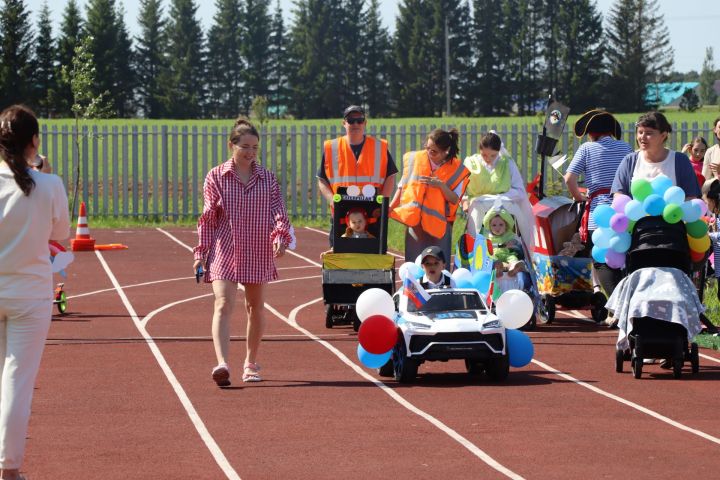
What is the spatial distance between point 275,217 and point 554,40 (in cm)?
11013

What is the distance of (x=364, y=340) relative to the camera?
10680 mm

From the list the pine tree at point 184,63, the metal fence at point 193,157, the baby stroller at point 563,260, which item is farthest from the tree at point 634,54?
the baby stroller at point 563,260

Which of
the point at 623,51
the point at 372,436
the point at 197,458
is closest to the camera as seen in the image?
the point at 197,458

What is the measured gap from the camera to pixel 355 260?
1398cm

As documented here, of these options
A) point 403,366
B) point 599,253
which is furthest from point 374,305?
point 599,253

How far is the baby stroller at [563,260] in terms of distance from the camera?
49.4ft

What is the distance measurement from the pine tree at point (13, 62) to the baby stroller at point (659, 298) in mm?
84444

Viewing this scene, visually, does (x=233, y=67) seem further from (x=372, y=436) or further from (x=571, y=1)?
(x=372, y=436)

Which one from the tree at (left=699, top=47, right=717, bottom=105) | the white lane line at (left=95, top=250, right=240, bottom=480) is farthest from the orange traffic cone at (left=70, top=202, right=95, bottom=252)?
the tree at (left=699, top=47, right=717, bottom=105)

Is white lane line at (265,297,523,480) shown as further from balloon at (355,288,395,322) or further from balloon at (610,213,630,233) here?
balloon at (610,213,630,233)

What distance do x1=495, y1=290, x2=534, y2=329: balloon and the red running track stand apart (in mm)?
466

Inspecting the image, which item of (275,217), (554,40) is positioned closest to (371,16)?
(554,40)

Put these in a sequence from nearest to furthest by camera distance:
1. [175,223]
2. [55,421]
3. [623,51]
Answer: [55,421] < [175,223] < [623,51]

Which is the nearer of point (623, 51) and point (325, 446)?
point (325, 446)
